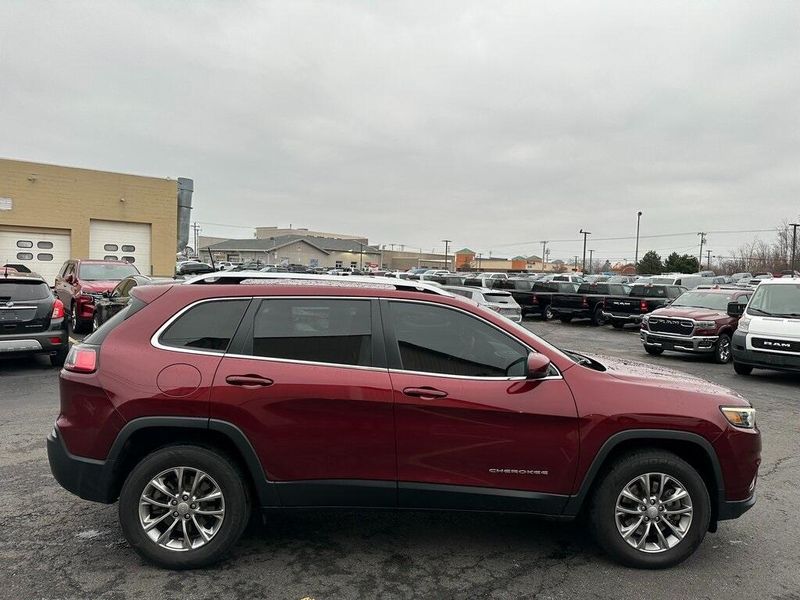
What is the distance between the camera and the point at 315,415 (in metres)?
3.36

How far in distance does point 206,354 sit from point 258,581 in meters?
1.37

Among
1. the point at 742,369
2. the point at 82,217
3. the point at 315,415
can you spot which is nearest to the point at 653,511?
the point at 315,415

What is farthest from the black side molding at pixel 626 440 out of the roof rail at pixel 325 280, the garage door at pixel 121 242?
the garage door at pixel 121 242

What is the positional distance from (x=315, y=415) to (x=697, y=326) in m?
12.0

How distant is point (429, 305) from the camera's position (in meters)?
3.67

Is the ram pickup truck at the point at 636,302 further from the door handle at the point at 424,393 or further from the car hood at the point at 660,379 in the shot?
the door handle at the point at 424,393

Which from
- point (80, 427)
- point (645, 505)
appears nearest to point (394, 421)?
point (645, 505)

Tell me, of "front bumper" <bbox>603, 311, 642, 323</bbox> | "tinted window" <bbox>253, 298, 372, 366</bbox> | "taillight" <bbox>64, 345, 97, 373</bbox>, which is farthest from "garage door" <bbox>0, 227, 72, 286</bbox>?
"tinted window" <bbox>253, 298, 372, 366</bbox>

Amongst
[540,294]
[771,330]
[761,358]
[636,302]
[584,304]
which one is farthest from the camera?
[540,294]

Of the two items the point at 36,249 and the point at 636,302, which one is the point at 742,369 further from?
the point at 36,249

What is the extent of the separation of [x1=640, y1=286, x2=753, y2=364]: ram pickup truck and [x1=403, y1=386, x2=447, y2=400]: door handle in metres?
11.2

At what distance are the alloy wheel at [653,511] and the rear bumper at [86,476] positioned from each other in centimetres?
313

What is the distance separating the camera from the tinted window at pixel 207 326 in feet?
11.4

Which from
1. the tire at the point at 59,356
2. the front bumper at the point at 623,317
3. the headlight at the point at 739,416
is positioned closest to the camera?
the headlight at the point at 739,416
